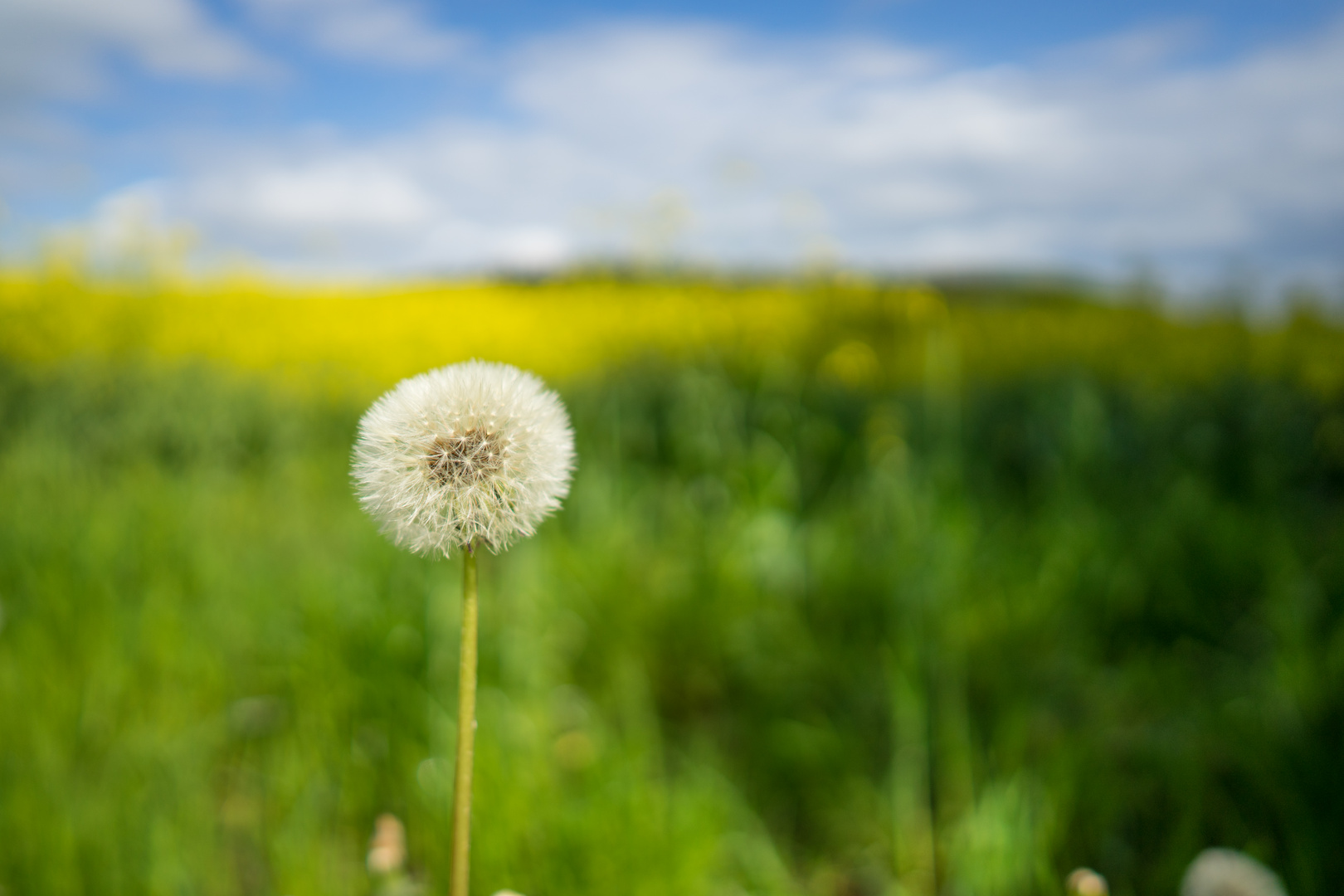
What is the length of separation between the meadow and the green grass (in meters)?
0.01

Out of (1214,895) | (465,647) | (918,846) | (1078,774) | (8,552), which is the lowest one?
(918,846)

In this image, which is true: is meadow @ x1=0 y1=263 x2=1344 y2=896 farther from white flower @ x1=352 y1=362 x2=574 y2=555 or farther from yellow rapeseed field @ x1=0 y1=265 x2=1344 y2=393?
white flower @ x1=352 y1=362 x2=574 y2=555

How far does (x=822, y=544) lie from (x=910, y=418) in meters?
1.37

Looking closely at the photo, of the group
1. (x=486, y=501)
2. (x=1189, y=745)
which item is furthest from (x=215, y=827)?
(x=1189, y=745)

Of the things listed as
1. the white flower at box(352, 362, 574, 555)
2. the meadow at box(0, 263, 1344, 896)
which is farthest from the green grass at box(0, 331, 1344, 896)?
the white flower at box(352, 362, 574, 555)

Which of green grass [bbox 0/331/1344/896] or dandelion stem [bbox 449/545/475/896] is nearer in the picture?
dandelion stem [bbox 449/545/475/896]

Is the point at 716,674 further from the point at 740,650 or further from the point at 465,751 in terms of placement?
the point at 465,751

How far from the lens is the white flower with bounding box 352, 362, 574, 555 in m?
0.61

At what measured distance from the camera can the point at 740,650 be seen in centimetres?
261

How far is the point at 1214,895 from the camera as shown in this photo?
1.26 m

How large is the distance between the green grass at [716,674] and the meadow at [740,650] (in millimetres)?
12

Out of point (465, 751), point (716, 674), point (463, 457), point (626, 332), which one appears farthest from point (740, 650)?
point (626, 332)

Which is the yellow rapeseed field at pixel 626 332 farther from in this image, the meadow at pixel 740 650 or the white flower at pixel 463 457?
the white flower at pixel 463 457

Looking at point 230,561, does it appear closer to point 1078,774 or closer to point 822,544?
point 822,544
